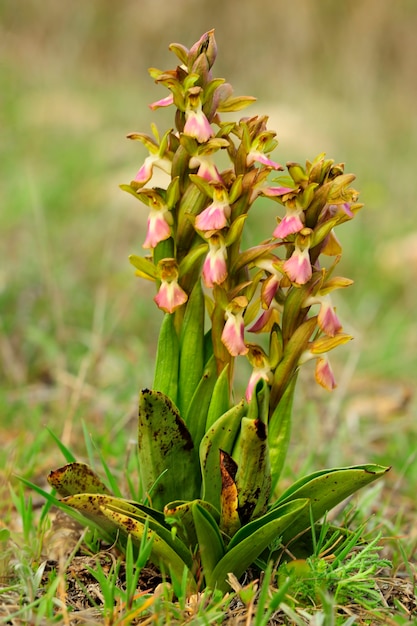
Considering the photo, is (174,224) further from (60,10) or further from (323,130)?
(60,10)

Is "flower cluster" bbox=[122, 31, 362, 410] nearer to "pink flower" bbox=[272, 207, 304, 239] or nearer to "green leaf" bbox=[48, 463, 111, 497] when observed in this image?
"pink flower" bbox=[272, 207, 304, 239]

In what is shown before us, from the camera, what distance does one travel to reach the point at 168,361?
4.83 feet

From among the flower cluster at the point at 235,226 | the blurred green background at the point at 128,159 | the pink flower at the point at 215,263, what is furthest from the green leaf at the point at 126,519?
the blurred green background at the point at 128,159

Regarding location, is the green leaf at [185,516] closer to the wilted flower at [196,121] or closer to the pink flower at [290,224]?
the pink flower at [290,224]

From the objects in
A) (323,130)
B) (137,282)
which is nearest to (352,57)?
(323,130)

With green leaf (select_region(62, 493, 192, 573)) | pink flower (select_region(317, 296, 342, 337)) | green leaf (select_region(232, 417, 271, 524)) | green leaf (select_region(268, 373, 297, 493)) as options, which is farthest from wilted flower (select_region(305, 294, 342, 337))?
green leaf (select_region(62, 493, 192, 573))

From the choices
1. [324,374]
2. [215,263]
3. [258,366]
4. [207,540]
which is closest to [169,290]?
[215,263]

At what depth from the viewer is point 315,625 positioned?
1203 mm

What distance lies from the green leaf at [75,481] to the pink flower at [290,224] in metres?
0.60

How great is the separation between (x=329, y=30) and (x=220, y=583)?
1123 centimetres

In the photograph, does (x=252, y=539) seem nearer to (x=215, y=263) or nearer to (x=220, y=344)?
(x=220, y=344)

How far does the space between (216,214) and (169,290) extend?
18 centimetres

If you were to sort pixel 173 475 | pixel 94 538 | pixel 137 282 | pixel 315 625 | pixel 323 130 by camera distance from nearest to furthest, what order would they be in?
1. pixel 315 625
2. pixel 173 475
3. pixel 94 538
4. pixel 137 282
5. pixel 323 130

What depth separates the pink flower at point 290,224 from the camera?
1.32 meters
